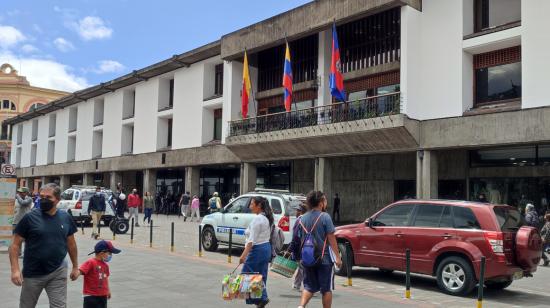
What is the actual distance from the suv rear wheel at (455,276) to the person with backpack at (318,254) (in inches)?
159

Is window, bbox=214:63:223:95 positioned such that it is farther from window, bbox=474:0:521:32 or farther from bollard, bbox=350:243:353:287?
bollard, bbox=350:243:353:287

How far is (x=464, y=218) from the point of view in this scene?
1059 cm

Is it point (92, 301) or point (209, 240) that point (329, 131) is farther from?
point (92, 301)

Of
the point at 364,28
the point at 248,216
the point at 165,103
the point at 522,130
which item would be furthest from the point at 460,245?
the point at 165,103

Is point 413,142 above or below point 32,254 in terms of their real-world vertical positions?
above

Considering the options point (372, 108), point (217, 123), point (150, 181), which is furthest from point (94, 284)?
point (150, 181)

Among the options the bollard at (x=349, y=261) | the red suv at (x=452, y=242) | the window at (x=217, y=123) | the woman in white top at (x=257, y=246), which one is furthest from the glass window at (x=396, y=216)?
the window at (x=217, y=123)

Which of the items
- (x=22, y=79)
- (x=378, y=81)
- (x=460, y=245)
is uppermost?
(x=22, y=79)

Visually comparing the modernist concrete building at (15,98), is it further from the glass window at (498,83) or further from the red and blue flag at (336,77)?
the glass window at (498,83)

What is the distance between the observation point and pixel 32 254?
5.47 metres

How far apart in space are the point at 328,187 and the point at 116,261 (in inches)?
572

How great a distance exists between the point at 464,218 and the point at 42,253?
772 centimetres

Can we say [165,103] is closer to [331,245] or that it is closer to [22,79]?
[331,245]

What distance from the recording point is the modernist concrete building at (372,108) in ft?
66.8
